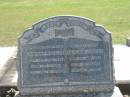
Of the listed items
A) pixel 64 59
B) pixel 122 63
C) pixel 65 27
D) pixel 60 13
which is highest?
pixel 60 13

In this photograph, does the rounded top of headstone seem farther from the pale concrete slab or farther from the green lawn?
the green lawn

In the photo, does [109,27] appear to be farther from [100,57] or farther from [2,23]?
[100,57]

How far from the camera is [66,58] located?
9609mm

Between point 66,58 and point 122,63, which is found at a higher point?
point 66,58

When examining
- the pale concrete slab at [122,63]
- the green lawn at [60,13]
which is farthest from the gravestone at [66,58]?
the green lawn at [60,13]

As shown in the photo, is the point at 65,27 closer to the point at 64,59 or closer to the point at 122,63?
the point at 64,59

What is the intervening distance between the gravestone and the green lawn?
772 cm

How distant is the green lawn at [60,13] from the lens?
762 inches

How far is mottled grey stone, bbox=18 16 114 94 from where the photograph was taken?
378 inches

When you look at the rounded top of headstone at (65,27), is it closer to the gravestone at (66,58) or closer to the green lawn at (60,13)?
the gravestone at (66,58)

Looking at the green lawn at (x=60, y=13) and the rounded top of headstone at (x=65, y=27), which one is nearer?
the rounded top of headstone at (x=65, y=27)

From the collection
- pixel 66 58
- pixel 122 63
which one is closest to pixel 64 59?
pixel 66 58

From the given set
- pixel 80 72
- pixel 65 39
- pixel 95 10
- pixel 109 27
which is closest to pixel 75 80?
pixel 80 72

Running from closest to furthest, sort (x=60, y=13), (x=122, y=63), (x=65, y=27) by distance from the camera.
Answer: (x=65, y=27), (x=122, y=63), (x=60, y=13)
